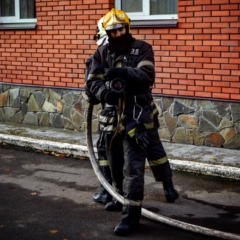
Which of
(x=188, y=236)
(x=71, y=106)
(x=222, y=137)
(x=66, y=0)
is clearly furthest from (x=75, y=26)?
(x=188, y=236)

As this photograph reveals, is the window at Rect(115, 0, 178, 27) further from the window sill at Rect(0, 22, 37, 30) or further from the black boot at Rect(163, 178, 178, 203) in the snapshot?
the black boot at Rect(163, 178, 178, 203)

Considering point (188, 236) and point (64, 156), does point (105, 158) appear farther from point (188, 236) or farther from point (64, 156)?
point (64, 156)

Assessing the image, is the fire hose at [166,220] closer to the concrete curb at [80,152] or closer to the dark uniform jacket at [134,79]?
the dark uniform jacket at [134,79]

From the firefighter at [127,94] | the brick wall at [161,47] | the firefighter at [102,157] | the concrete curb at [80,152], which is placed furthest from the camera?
the brick wall at [161,47]

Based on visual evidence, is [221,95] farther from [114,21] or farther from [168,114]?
[114,21]

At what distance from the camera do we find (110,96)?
5.64 meters

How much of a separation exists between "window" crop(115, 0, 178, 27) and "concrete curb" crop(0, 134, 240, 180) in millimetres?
2138

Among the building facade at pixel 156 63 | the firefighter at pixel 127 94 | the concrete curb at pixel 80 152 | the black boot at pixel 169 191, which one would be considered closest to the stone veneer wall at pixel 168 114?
the building facade at pixel 156 63

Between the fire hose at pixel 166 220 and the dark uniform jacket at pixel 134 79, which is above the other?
the dark uniform jacket at pixel 134 79

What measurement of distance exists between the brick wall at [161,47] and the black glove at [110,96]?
134 inches

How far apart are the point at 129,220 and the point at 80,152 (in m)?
3.30

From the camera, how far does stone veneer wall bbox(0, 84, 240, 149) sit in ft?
28.8

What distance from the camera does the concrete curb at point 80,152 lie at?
7.57m

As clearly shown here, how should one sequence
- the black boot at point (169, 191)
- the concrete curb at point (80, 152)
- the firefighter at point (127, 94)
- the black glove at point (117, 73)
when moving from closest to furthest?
the black glove at point (117, 73) → the firefighter at point (127, 94) → the black boot at point (169, 191) → the concrete curb at point (80, 152)
